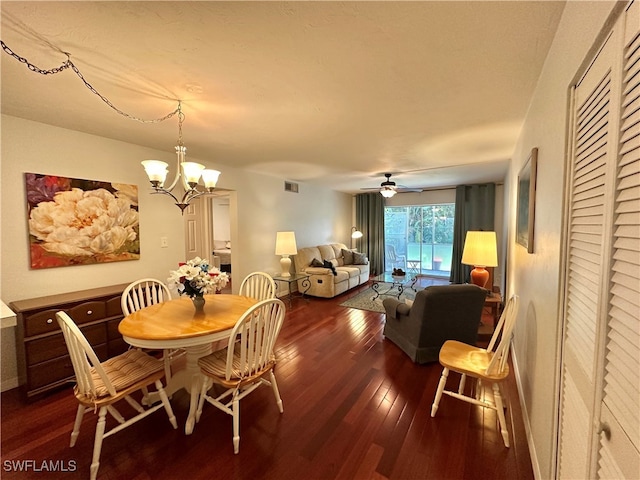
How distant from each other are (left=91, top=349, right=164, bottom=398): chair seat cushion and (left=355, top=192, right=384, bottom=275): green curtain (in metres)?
6.36

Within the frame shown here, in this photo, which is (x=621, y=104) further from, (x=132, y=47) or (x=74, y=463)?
(x=74, y=463)

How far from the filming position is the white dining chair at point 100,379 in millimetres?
1494

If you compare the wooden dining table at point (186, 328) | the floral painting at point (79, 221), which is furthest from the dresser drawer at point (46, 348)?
the wooden dining table at point (186, 328)

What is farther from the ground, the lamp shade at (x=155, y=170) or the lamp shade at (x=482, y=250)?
the lamp shade at (x=155, y=170)

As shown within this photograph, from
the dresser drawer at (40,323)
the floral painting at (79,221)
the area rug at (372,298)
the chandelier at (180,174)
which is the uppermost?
the chandelier at (180,174)

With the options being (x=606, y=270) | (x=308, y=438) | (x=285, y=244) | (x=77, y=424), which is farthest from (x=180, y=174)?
(x=285, y=244)

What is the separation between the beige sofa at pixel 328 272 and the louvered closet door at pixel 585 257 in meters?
4.02

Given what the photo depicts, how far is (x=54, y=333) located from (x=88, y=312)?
26cm

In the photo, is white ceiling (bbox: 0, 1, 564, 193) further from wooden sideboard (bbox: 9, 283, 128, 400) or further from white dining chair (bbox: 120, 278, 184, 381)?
wooden sideboard (bbox: 9, 283, 128, 400)

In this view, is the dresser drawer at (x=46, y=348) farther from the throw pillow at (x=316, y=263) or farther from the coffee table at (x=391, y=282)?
the coffee table at (x=391, y=282)

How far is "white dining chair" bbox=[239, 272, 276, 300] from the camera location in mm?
2775

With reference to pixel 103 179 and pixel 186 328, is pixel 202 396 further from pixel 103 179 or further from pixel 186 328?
pixel 103 179

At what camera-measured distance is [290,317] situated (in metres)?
4.18

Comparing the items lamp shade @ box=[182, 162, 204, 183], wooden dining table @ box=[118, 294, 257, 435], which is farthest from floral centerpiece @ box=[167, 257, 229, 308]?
lamp shade @ box=[182, 162, 204, 183]
